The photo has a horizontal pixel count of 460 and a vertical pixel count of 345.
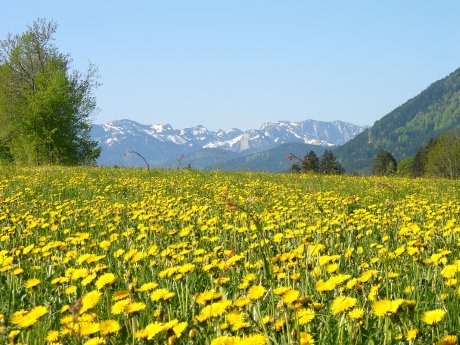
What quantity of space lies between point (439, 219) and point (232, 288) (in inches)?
119

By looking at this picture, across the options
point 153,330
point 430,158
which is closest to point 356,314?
point 153,330

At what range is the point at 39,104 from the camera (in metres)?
35.2

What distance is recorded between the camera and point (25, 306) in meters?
2.99

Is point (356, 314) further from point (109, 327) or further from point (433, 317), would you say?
point (109, 327)

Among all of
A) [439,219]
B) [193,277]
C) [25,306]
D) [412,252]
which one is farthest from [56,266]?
[439,219]

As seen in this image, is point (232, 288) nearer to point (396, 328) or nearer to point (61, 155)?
point (396, 328)

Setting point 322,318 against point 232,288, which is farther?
point 232,288

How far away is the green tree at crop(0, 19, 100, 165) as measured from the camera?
117 ft

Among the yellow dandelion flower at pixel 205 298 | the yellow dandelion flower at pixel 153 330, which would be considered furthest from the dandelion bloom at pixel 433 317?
the yellow dandelion flower at pixel 153 330

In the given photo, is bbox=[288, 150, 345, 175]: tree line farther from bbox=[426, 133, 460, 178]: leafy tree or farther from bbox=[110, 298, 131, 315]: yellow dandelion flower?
bbox=[426, 133, 460, 178]: leafy tree

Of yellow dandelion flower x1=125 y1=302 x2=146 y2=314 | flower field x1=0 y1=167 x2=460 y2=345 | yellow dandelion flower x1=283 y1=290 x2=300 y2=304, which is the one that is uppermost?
yellow dandelion flower x1=283 y1=290 x2=300 y2=304

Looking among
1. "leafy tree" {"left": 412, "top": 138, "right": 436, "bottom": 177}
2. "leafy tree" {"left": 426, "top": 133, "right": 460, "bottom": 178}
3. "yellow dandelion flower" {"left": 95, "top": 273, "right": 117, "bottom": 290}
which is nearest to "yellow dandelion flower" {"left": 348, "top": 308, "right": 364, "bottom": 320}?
"yellow dandelion flower" {"left": 95, "top": 273, "right": 117, "bottom": 290}

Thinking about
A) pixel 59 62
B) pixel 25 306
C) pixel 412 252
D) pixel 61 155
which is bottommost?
pixel 25 306

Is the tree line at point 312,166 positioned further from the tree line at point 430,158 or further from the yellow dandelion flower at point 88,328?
the tree line at point 430,158
